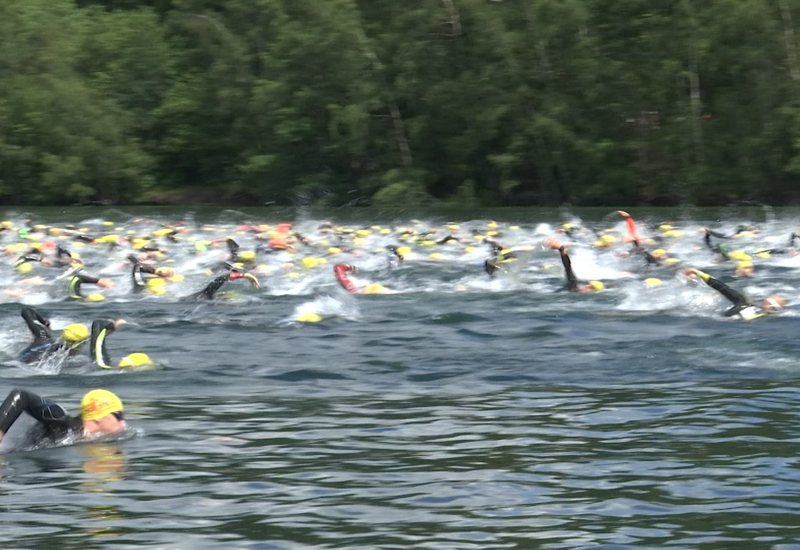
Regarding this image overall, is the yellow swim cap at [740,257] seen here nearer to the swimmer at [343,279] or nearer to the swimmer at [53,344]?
the swimmer at [343,279]

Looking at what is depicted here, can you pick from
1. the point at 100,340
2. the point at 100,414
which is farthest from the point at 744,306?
the point at 100,414

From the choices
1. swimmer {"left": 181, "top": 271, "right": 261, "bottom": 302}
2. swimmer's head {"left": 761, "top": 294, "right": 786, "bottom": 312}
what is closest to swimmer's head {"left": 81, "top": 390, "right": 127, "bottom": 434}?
swimmer {"left": 181, "top": 271, "right": 261, "bottom": 302}

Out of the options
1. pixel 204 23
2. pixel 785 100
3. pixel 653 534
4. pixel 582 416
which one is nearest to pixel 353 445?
pixel 582 416

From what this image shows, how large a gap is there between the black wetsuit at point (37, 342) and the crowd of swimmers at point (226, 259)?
0.02 metres

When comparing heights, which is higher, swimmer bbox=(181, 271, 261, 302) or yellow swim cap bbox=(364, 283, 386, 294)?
swimmer bbox=(181, 271, 261, 302)

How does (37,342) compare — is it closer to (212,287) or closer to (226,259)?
(212,287)

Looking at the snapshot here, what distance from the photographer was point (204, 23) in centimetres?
5875

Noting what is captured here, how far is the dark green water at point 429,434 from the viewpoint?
27.9 ft

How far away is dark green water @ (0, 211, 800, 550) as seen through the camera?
27.9 feet

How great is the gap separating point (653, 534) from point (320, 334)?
32.1 feet

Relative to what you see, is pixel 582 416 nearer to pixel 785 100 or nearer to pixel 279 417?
pixel 279 417

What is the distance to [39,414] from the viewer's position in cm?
1071

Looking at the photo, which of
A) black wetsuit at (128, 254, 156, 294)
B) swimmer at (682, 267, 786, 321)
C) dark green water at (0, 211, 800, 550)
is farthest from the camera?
black wetsuit at (128, 254, 156, 294)

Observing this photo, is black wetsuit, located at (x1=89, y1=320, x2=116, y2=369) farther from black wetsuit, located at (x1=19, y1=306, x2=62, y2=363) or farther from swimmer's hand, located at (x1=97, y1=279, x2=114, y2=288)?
swimmer's hand, located at (x1=97, y1=279, x2=114, y2=288)
